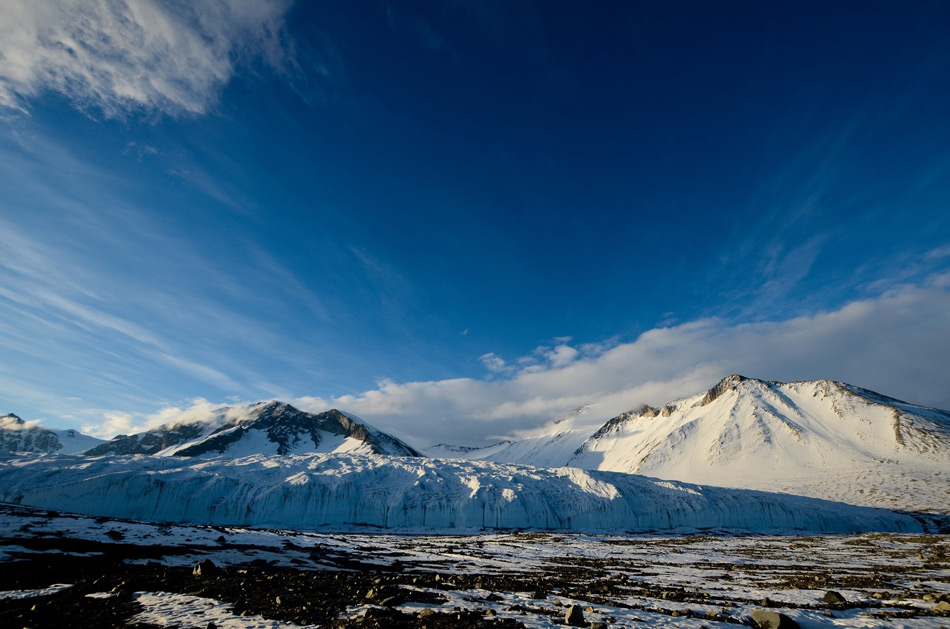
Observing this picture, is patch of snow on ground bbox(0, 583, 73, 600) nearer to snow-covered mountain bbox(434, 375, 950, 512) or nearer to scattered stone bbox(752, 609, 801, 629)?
scattered stone bbox(752, 609, 801, 629)

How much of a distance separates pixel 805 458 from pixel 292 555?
210034 millimetres

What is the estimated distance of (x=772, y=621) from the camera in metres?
12.4

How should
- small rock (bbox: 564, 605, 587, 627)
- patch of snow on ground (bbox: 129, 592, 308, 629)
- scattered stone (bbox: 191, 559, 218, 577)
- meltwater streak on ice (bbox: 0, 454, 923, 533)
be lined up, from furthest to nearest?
meltwater streak on ice (bbox: 0, 454, 923, 533)
scattered stone (bbox: 191, 559, 218, 577)
small rock (bbox: 564, 605, 587, 627)
patch of snow on ground (bbox: 129, 592, 308, 629)

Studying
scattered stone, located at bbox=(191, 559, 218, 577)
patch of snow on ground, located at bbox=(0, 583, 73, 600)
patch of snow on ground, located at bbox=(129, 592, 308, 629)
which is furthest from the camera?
scattered stone, located at bbox=(191, 559, 218, 577)

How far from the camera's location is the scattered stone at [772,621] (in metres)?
12.3

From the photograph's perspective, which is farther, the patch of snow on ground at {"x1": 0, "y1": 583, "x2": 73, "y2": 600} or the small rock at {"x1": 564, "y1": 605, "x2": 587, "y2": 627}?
the patch of snow on ground at {"x1": 0, "y1": 583, "x2": 73, "y2": 600}

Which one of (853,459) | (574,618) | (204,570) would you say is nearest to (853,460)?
(853,459)

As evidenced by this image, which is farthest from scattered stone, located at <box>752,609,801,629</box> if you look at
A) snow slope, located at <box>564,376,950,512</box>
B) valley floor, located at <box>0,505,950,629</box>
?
snow slope, located at <box>564,376,950,512</box>

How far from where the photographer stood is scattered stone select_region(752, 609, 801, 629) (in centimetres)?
1226

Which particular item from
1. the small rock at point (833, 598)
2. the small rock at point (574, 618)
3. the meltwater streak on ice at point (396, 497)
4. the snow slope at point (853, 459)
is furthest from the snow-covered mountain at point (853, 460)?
the small rock at point (574, 618)

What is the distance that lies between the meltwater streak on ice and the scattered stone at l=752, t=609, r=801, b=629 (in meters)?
88.7

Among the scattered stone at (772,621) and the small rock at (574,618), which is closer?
the small rock at (574,618)

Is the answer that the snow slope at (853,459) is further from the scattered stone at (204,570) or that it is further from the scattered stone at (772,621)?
the scattered stone at (204,570)

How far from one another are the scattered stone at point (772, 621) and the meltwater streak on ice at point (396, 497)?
88733 millimetres
